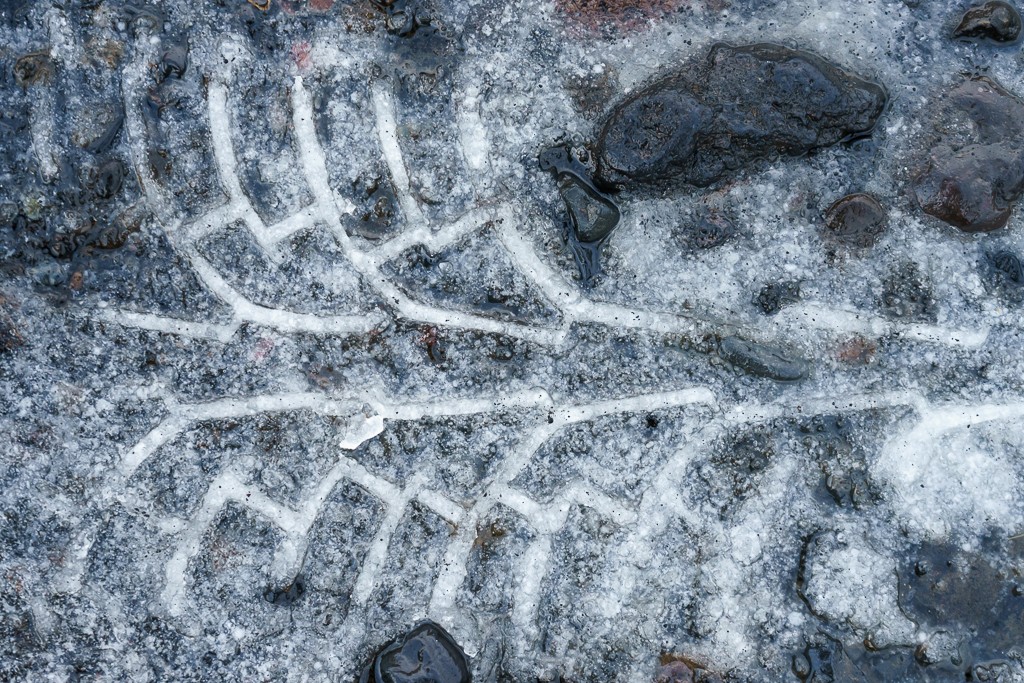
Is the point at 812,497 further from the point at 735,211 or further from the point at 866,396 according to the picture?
the point at 735,211

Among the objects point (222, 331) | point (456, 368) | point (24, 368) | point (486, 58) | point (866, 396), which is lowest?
point (866, 396)

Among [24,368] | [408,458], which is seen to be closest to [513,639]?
[408,458]

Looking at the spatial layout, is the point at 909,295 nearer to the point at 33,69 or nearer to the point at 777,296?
the point at 777,296

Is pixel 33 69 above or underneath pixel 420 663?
above

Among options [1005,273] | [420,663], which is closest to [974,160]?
[1005,273]

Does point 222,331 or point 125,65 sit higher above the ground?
point 125,65

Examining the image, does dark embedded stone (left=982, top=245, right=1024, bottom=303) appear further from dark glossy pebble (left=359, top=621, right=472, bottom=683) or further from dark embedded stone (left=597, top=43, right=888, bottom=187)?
dark glossy pebble (left=359, top=621, right=472, bottom=683)
